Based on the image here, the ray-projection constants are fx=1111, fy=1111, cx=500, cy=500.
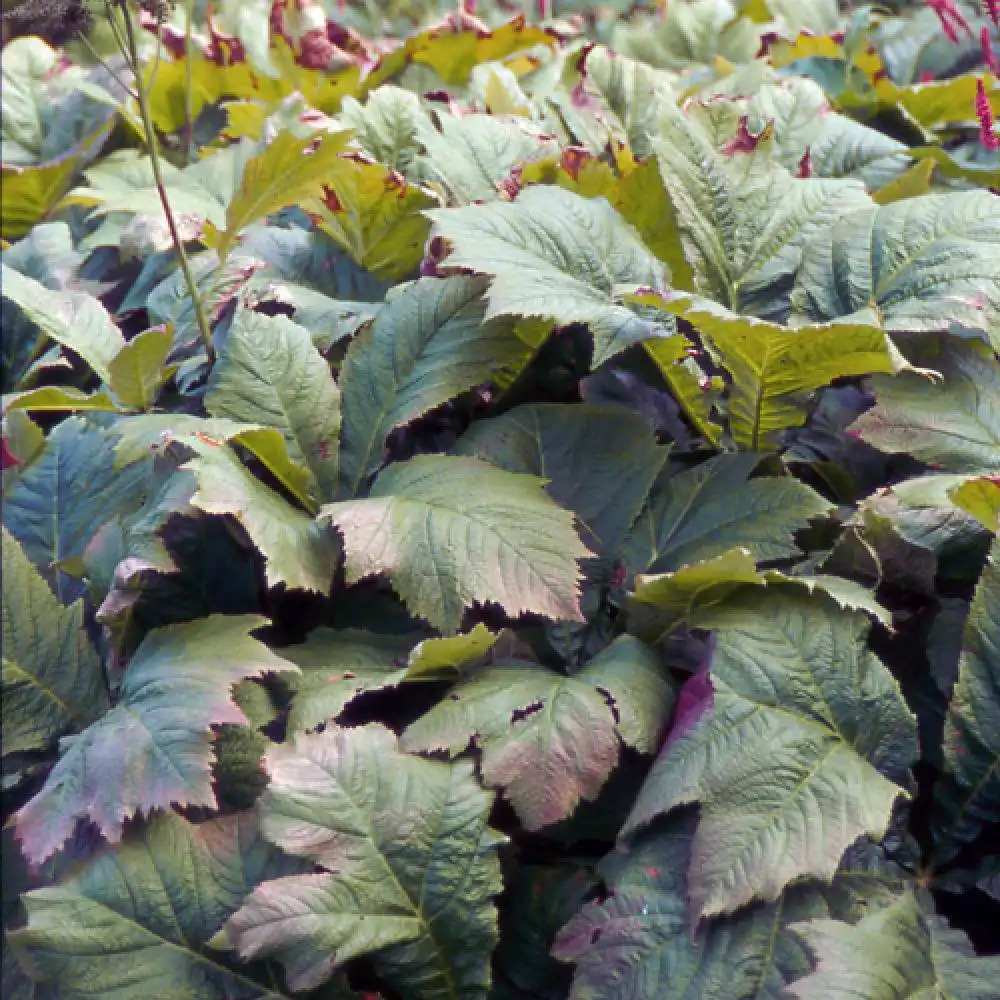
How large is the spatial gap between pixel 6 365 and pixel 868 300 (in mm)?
1354

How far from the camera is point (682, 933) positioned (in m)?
0.98

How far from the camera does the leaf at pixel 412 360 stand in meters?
1.32

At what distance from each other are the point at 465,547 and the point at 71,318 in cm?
76

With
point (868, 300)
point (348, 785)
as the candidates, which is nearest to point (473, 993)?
point (348, 785)

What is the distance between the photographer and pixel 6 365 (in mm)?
1832

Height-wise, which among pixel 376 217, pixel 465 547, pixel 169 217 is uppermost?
pixel 169 217

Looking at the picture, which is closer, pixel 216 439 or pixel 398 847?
pixel 398 847

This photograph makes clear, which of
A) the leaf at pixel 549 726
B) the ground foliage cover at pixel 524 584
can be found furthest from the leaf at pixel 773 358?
the leaf at pixel 549 726

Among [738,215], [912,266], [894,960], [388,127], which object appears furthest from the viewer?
[388,127]

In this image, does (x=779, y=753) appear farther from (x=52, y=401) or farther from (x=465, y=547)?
(x=52, y=401)

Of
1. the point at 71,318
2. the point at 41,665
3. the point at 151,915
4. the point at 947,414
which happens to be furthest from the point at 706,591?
the point at 71,318

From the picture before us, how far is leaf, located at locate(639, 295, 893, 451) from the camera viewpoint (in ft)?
3.73

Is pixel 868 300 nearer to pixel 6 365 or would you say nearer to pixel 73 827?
pixel 73 827

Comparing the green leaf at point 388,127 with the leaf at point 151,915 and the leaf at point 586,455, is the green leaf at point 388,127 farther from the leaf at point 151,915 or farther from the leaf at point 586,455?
the leaf at point 151,915
